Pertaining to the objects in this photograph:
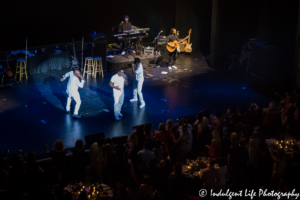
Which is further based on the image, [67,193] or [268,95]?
[268,95]

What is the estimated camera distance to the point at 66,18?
14805 millimetres

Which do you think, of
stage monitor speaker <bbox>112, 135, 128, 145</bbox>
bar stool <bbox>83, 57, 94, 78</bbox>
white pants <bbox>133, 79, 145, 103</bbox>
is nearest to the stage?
bar stool <bbox>83, 57, 94, 78</bbox>

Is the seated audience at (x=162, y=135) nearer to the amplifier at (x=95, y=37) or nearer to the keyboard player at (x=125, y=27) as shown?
the amplifier at (x=95, y=37)

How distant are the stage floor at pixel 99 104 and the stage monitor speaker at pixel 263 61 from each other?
2.37ft

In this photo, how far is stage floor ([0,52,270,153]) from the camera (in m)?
9.21

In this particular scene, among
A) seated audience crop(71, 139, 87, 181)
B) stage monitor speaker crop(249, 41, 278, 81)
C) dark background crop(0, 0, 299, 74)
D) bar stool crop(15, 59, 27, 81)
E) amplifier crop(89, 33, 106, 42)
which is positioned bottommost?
seated audience crop(71, 139, 87, 181)

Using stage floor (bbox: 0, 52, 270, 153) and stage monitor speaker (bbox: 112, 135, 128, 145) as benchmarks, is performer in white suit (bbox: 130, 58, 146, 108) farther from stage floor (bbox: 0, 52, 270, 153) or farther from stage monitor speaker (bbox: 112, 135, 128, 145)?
stage monitor speaker (bbox: 112, 135, 128, 145)

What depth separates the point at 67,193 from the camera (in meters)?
5.54

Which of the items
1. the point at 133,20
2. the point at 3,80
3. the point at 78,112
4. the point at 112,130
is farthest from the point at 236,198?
the point at 133,20

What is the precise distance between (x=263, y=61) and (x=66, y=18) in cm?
805

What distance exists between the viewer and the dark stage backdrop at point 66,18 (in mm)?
13520

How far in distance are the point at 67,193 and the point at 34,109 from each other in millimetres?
5535

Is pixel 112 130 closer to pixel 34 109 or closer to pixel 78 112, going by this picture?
pixel 78 112

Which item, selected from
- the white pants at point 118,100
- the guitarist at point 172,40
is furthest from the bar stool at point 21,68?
the guitarist at point 172,40
